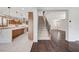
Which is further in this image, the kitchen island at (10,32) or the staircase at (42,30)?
the staircase at (42,30)

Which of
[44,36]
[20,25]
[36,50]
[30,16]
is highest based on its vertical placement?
[30,16]

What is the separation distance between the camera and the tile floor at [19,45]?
50.3 inches

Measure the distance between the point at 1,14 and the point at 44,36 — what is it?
0.67m

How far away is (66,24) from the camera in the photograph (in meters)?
1.45

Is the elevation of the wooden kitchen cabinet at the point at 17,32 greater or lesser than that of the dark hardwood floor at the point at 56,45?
greater

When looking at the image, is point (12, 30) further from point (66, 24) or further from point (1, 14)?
point (66, 24)

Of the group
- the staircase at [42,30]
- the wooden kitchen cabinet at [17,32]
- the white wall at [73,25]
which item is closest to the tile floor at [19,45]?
the wooden kitchen cabinet at [17,32]

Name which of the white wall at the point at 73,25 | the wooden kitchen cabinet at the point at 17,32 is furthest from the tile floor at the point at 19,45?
the white wall at the point at 73,25

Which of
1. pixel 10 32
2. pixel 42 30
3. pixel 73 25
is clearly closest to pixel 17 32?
pixel 10 32

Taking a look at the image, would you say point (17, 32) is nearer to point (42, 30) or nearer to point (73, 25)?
point (42, 30)

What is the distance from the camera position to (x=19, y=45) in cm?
135

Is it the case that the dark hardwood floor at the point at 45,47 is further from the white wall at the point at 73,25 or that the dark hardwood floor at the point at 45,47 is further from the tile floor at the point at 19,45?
the white wall at the point at 73,25

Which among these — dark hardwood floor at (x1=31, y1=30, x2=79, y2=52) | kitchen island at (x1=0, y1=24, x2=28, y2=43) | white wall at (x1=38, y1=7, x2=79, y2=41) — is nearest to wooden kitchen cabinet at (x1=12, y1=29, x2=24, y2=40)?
kitchen island at (x1=0, y1=24, x2=28, y2=43)
